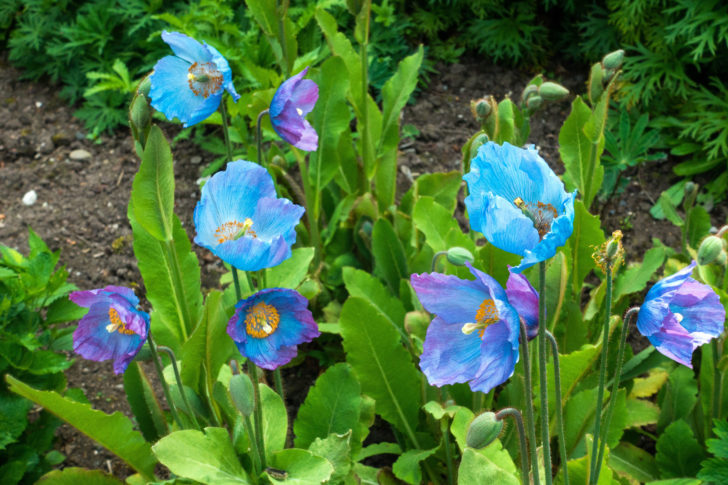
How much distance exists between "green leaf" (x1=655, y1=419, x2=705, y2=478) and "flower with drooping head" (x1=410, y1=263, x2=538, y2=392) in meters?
1.09

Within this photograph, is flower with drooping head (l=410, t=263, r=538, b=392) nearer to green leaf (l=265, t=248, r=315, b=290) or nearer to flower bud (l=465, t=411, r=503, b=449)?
flower bud (l=465, t=411, r=503, b=449)

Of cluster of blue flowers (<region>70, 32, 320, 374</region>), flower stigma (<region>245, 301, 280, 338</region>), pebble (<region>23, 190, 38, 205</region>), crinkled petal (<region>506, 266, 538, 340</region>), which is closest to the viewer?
crinkled petal (<region>506, 266, 538, 340</region>)

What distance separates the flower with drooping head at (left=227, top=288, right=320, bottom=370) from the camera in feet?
4.83

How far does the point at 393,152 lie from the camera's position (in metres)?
2.80

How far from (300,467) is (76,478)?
655 mm

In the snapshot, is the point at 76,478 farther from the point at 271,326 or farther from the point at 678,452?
the point at 678,452

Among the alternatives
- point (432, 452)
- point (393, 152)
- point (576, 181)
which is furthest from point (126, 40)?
point (432, 452)

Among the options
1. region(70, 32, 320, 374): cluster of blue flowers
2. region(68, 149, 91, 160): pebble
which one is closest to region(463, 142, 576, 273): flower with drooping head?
region(70, 32, 320, 374): cluster of blue flowers

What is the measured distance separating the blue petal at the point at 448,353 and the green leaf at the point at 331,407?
0.78 metres

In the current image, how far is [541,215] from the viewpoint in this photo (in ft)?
3.76

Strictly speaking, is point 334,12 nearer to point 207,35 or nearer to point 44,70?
point 207,35

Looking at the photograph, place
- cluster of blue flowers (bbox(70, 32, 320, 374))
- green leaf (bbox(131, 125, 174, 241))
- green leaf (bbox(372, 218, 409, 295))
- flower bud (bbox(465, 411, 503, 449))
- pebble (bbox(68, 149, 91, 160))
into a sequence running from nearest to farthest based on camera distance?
flower bud (bbox(465, 411, 503, 449))
cluster of blue flowers (bbox(70, 32, 320, 374))
green leaf (bbox(131, 125, 174, 241))
green leaf (bbox(372, 218, 409, 295))
pebble (bbox(68, 149, 91, 160))

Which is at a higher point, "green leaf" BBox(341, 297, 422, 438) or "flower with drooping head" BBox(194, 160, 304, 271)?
"flower with drooping head" BBox(194, 160, 304, 271)

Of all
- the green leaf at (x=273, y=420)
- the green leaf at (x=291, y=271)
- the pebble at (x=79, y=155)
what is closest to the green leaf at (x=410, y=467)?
the green leaf at (x=273, y=420)
